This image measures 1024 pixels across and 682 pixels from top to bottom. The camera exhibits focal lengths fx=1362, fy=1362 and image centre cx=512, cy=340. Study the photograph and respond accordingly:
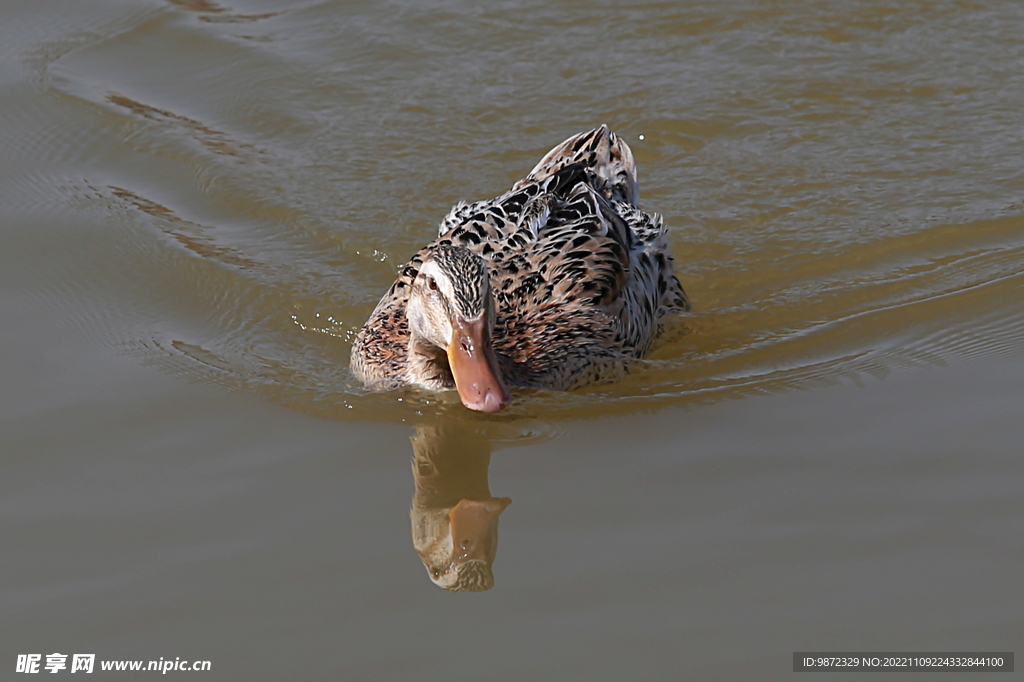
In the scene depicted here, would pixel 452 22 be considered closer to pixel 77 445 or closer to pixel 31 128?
pixel 31 128

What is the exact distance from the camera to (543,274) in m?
7.93

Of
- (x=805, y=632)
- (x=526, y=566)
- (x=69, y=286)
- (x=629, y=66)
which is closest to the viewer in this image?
(x=805, y=632)

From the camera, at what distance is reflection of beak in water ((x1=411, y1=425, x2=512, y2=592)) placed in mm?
5891

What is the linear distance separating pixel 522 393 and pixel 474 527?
115cm

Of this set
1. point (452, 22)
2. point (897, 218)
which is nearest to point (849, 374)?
point (897, 218)

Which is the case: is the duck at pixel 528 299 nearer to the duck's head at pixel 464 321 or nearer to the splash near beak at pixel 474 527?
the duck's head at pixel 464 321

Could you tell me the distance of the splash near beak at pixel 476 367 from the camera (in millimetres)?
6668

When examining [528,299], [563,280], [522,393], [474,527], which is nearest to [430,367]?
[522,393]

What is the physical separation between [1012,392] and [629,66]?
5522 millimetres

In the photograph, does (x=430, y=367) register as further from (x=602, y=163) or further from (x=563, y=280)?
(x=602, y=163)

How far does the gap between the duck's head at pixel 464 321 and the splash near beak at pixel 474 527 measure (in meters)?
0.49

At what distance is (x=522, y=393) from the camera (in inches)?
285

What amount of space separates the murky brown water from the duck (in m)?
0.19

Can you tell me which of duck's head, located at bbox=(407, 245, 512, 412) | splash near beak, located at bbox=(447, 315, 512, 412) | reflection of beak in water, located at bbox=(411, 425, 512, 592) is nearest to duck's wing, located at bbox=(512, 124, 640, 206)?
duck's head, located at bbox=(407, 245, 512, 412)
